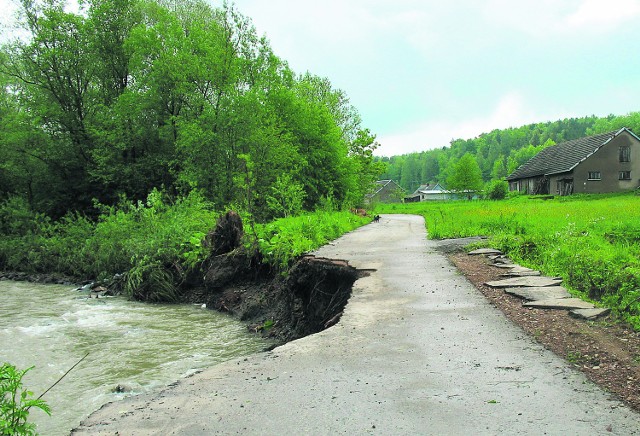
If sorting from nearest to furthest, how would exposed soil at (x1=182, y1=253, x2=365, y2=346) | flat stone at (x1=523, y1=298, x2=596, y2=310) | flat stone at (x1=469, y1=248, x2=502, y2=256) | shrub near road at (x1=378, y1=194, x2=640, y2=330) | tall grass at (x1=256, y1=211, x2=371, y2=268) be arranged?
flat stone at (x1=523, y1=298, x2=596, y2=310) < shrub near road at (x1=378, y1=194, x2=640, y2=330) < exposed soil at (x1=182, y1=253, x2=365, y2=346) < flat stone at (x1=469, y1=248, x2=502, y2=256) < tall grass at (x1=256, y1=211, x2=371, y2=268)

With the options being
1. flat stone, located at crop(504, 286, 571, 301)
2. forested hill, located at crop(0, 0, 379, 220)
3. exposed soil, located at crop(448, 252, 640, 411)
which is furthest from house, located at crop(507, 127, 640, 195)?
exposed soil, located at crop(448, 252, 640, 411)

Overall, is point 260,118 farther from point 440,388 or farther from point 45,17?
point 440,388

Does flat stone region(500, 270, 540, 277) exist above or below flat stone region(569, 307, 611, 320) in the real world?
above

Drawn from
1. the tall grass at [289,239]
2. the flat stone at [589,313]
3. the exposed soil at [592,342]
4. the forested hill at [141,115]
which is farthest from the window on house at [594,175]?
the flat stone at [589,313]

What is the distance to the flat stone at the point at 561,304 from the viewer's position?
572 centimetres

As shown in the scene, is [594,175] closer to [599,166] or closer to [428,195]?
[599,166]

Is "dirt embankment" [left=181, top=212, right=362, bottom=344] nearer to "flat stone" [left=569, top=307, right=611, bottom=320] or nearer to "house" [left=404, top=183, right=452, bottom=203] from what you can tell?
"flat stone" [left=569, top=307, right=611, bottom=320]

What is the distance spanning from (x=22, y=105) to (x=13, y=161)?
12.0 feet

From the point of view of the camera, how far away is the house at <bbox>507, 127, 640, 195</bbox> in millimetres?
49406

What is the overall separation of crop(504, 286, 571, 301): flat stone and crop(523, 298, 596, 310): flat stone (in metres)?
0.19

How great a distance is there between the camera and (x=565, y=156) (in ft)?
176

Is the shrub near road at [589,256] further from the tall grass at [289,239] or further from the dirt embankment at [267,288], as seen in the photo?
the tall grass at [289,239]

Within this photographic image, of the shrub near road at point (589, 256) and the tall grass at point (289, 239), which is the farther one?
the tall grass at point (289, 239)

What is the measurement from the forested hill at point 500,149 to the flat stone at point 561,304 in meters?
112
